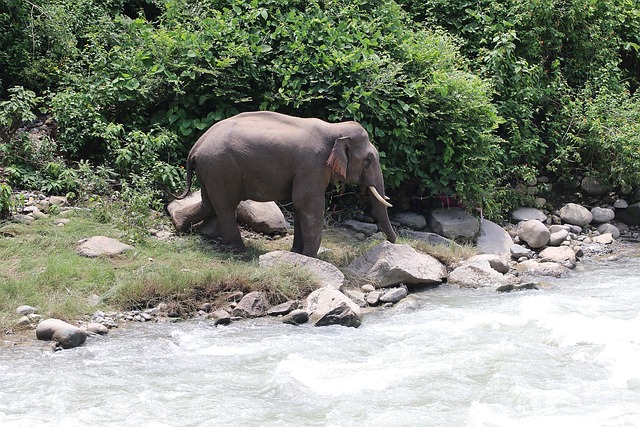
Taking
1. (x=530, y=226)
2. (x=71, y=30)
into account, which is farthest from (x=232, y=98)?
(x=530, y=226)

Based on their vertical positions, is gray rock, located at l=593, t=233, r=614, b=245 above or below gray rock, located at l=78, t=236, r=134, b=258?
below

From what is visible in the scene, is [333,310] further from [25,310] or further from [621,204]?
[621,204]

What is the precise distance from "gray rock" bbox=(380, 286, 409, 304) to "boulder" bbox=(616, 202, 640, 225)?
5625 millimetres

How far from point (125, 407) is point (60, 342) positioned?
154 cm

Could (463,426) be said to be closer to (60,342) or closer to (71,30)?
(60,342)

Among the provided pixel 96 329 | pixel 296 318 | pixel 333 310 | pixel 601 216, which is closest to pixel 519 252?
pixel 601 216

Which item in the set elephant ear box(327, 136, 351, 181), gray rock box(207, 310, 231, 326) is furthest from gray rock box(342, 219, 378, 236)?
gray rock box(207, 310, 231, 326)

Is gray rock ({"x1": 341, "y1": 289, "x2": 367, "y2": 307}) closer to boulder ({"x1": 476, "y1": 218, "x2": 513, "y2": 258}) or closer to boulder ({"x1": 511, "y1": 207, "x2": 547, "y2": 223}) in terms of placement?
boulder ({"x1": 476, "y1": 218, "x2": 513, "y2": 258})

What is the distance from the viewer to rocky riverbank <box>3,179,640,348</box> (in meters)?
8.56

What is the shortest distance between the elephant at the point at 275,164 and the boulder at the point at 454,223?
2.13m

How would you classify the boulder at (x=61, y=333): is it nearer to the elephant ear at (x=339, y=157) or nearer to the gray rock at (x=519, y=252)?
the elephant ear at (x=339, y=157)

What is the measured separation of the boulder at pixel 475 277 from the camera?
1031 cm

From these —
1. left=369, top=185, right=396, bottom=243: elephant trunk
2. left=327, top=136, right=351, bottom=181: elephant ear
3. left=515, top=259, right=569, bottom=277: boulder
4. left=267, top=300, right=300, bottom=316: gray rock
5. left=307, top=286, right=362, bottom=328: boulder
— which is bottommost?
left=515, top=259, right=569, bottom=277: boulder

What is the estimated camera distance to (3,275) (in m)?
8.84
